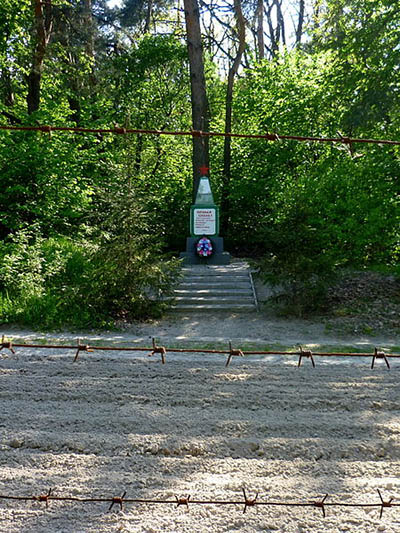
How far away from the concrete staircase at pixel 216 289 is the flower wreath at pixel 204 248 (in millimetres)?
414

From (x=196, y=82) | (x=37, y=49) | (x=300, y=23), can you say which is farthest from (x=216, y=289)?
(x=300, y=23)

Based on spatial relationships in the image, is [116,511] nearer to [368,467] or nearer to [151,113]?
[368,467]

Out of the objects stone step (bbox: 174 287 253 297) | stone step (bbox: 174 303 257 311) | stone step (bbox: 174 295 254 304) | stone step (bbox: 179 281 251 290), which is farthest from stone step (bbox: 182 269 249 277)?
stone step (bbox: 174 303 257 311)

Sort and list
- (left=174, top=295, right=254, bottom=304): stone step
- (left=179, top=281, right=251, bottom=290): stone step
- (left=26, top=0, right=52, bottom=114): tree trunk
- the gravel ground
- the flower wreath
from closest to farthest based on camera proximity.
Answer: the gravel ground, (left=174, top=295, right=254, bottom=304): stone step, (left=179, top=281, right=251, bottom=290): stone step, the flower wreath, (left=26, top=0, right=52, bottom=114): tree trunk

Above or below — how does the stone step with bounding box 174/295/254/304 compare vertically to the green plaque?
below

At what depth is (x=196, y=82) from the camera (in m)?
14.9

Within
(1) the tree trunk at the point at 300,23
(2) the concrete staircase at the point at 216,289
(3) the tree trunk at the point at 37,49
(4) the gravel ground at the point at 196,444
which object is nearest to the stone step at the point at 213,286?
(2) the concrete staircase at the point at 216,289

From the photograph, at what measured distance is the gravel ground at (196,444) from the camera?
275cm

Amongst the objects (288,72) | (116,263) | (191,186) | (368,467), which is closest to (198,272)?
(116,263)

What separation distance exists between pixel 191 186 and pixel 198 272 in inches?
217

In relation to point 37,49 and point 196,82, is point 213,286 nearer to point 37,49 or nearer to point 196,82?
point 196,82

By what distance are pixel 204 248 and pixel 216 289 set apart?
202 cm

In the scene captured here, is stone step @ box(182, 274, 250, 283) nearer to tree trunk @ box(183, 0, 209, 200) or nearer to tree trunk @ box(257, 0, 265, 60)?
tree trunk @ box(183, 0, 209, 200)

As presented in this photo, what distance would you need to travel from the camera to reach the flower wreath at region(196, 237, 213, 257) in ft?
42.2
